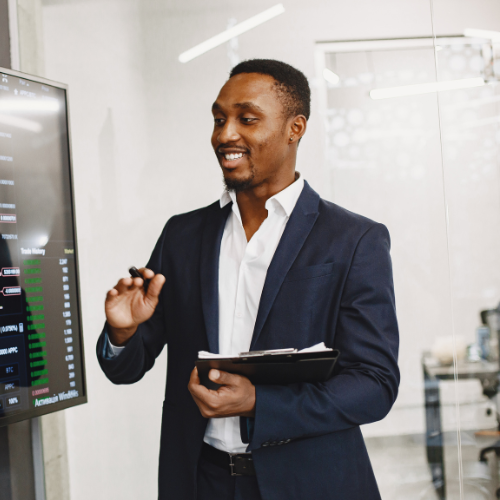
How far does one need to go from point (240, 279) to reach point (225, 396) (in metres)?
0.40

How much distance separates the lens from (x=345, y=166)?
2.43 metres

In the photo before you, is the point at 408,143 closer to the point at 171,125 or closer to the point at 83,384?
the point at 171,125

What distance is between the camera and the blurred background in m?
2.38

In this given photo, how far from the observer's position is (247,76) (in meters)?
1.57

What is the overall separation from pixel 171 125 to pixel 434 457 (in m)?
2.08

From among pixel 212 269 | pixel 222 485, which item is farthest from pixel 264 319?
pixel 222 485

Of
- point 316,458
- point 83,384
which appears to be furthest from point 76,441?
point 316,458

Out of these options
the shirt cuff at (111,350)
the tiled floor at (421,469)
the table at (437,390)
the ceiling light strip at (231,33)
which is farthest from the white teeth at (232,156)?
the tiled floor at (421,469)

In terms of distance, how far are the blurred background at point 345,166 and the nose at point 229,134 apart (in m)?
0.99

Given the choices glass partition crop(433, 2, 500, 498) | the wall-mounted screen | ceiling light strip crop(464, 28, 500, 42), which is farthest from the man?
ceiling light strip crop(464, 28, 500, 42)

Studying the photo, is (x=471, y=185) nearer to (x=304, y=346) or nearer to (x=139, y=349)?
(x=304, y=346)

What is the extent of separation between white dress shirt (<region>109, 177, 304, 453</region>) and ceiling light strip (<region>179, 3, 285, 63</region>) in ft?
4.10

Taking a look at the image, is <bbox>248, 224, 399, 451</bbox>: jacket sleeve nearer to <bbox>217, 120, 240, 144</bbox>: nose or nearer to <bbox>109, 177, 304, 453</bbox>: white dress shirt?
<bbox>109, 177, 304, 453</bbox>: white dress shirt

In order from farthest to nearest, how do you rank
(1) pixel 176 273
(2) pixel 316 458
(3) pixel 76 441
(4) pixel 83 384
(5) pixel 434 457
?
(3) pixel 76 441 → (5) pixel 434 457 → (4) pixel 83 384 → (1) pixel 176 273 → (2) pixel 316 458
